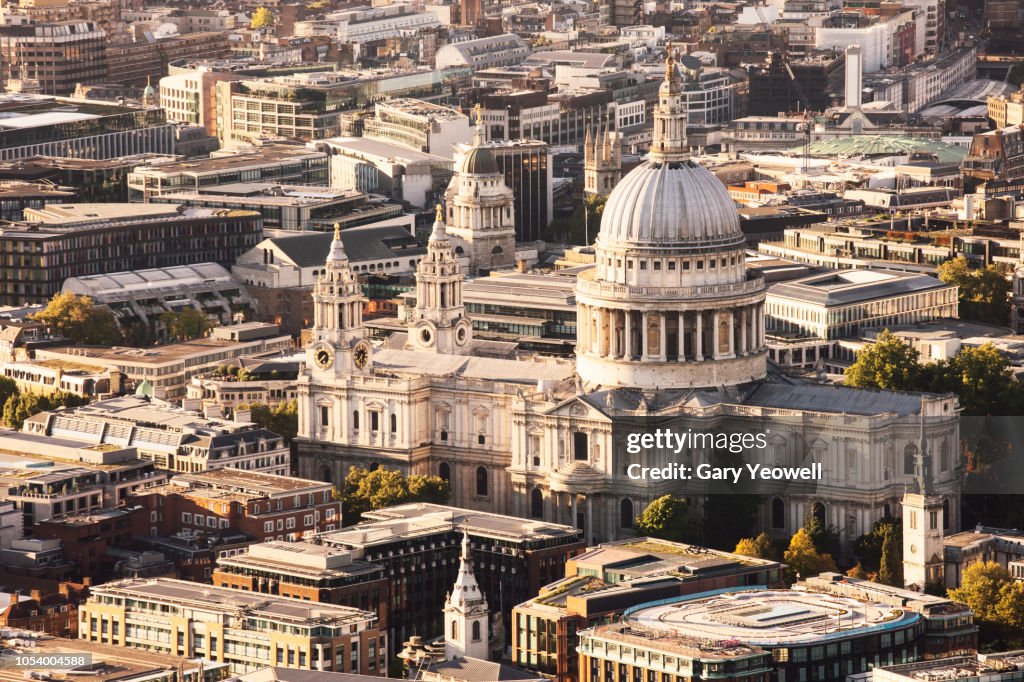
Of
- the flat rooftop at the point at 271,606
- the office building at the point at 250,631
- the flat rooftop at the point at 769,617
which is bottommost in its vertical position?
the office building at the point at 250,631

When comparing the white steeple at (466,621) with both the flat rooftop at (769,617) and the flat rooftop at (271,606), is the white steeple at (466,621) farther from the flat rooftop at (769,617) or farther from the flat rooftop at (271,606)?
the flat rooftop at (769,617)

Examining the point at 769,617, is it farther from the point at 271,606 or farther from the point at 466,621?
the point at 271,606

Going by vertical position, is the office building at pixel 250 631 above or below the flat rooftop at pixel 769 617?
below

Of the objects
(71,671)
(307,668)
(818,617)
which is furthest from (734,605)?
(71,671)

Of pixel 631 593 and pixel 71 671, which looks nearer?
pixel 71 671

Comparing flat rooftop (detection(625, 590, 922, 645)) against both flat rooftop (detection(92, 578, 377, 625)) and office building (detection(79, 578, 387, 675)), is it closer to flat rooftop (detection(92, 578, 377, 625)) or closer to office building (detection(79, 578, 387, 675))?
office building (detection(79, 578, 387, 675))

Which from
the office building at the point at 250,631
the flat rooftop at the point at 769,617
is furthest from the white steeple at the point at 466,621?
the flat rooftop at the point at 769,617

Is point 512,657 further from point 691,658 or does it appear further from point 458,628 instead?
point 691,658
